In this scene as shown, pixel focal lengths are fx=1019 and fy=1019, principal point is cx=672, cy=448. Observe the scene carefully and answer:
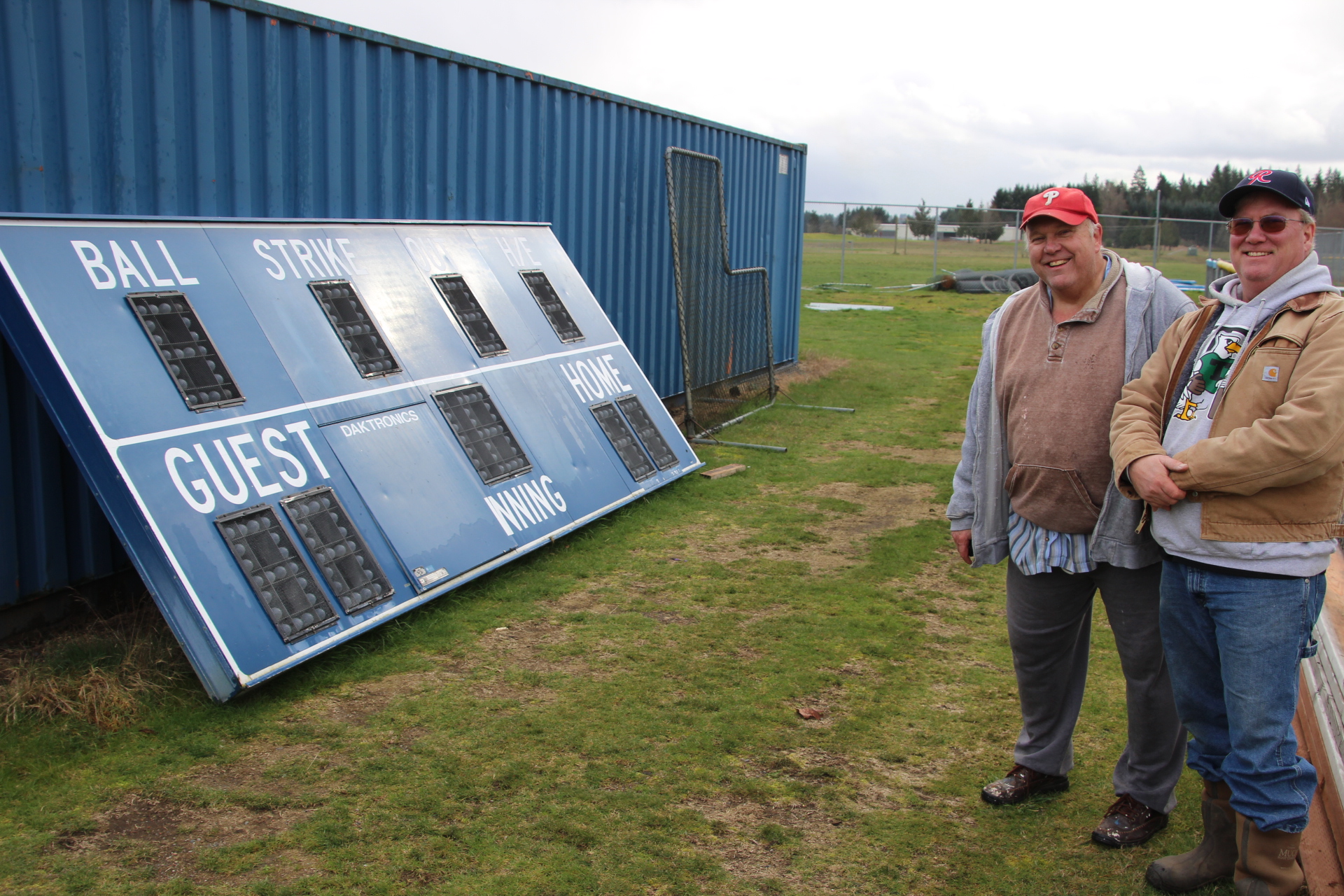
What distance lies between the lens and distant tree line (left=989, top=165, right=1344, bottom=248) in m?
31.6

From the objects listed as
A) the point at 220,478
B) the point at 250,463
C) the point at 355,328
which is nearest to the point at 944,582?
the point at 355,328

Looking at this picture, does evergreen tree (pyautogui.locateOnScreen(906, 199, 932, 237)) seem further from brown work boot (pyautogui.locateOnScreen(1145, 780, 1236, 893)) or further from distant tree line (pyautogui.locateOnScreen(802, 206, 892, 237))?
brown work boot (pyautogui.locateOnScreen(1145, 780, 1236, 893))

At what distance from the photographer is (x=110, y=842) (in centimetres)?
297

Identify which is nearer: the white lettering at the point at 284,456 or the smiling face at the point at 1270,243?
the smiling face at the point at 1270,243

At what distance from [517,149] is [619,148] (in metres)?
1.56

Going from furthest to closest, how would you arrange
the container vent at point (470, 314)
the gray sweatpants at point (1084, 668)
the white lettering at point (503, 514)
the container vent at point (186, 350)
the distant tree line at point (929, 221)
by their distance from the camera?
the distant tree line at point (929, 221), the container vent at point (470, 314), the white lettering at point (503, 514), the container vent at point (186, 350), the gray sweatpants at point (1084, 668)

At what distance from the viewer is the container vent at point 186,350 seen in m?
4.13

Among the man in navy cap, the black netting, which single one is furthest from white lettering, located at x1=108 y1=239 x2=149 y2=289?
the black netting

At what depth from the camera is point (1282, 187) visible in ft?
8.05

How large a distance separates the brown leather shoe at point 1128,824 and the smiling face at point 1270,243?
1.63 m

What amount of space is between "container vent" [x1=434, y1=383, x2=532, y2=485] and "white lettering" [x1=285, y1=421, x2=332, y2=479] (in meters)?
0.98

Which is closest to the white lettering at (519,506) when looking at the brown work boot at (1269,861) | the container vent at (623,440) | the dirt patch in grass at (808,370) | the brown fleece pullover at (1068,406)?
the container vent at (623,440)

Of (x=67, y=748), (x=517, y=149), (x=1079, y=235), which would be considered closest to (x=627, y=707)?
(x=67, y=748)

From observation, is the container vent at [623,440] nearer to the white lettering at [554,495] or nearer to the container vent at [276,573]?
the white lettering at [554,495]
